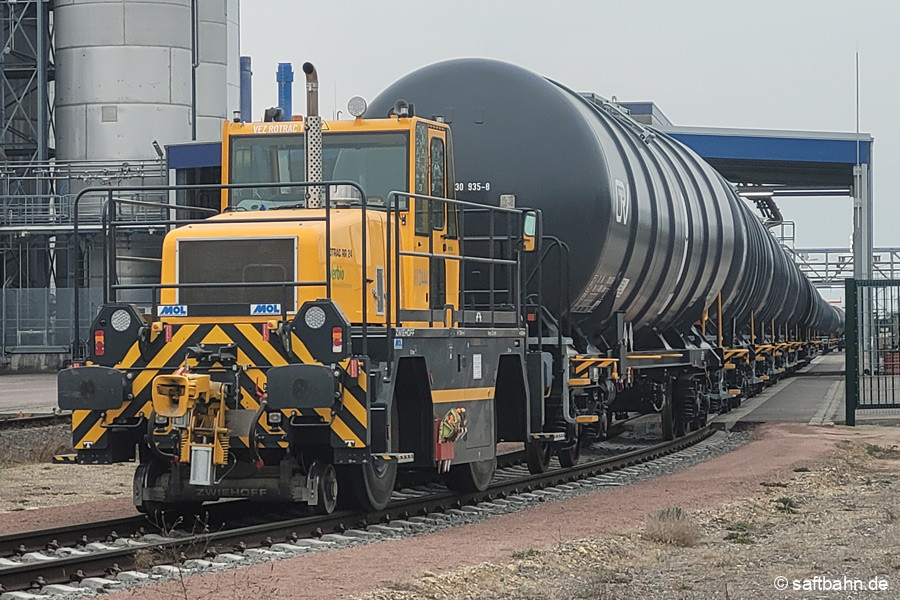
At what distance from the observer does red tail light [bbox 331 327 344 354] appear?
10.4 metres

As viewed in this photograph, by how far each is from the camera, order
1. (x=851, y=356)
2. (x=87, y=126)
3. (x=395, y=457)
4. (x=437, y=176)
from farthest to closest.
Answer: (x=87, y=126) < (x=851, y=356) < (x=437, y=176) < (x=395, y=457)

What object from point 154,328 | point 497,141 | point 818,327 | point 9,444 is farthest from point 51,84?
point 154,328

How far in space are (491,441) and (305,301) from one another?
10.4 feet

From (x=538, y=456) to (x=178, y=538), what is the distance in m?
6.12

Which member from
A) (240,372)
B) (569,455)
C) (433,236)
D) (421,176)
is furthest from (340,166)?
(569,455)

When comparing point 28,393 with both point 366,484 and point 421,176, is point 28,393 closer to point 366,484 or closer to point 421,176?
point 421,176

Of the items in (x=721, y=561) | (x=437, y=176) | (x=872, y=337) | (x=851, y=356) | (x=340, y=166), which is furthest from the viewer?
(x=872, y=337)

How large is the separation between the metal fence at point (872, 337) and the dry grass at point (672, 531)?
12.6 m

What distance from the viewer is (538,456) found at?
617 inches

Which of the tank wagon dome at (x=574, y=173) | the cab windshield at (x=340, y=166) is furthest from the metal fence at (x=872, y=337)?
the cab windshield at (x=340, y=166)

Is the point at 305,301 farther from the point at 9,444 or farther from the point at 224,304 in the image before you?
the point at 9,444

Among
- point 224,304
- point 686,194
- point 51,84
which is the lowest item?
point 224,304

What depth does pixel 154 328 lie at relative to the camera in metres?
10.9

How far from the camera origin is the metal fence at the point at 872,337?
22906mm
